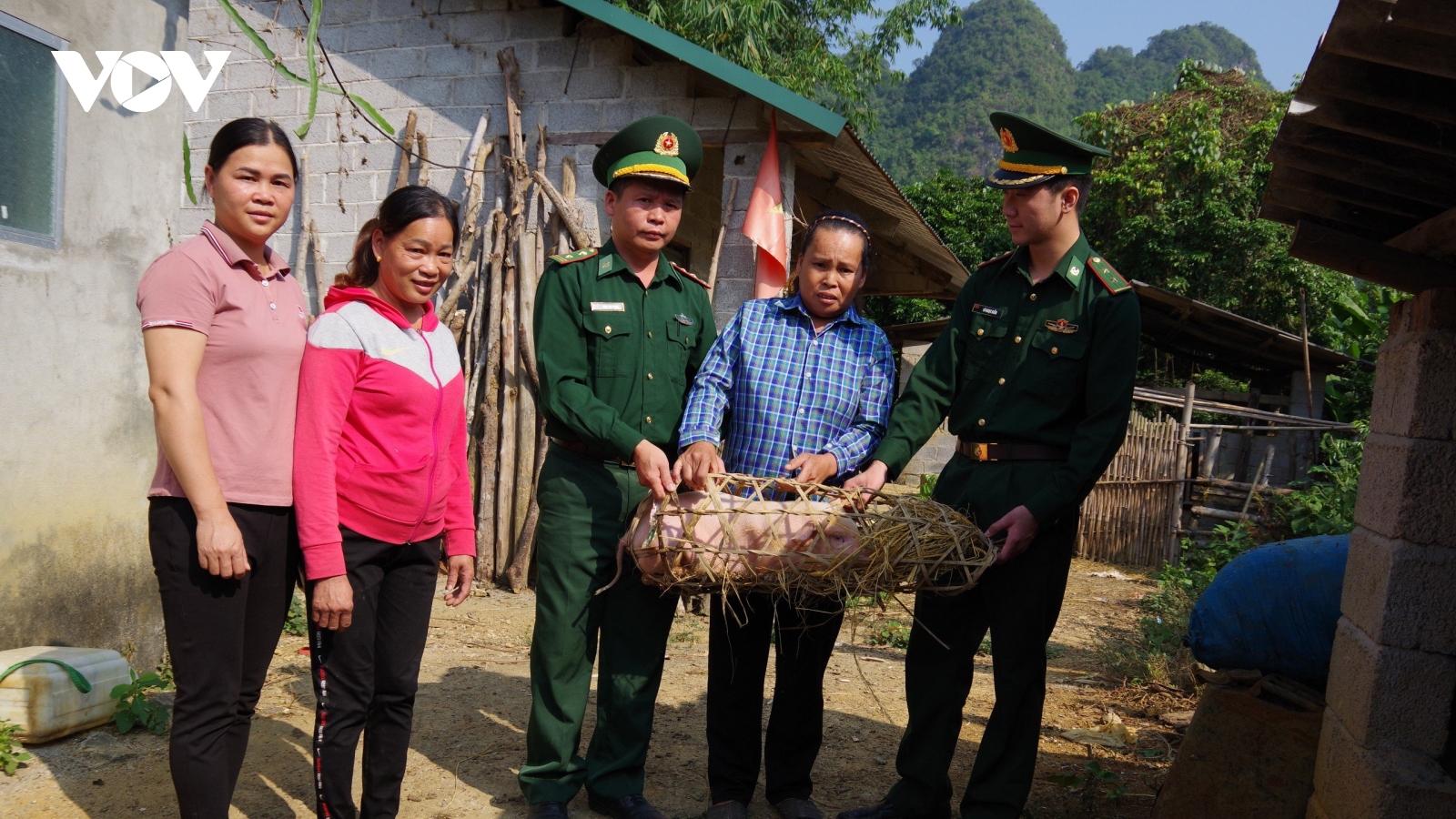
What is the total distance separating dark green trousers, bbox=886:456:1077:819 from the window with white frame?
3.65 metres

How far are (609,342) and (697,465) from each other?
23.3 inches

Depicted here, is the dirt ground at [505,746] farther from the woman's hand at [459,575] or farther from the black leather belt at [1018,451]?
the woman's hand at [459,575]

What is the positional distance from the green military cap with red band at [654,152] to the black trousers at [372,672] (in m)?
1.28

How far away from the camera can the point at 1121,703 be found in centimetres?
517

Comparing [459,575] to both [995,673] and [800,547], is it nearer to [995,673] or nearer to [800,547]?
[800,547]

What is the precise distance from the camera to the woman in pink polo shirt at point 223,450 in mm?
2322

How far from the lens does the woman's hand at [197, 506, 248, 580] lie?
233 centimetres

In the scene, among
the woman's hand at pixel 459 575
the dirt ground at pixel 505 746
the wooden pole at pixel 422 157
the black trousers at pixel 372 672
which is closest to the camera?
the black trousers at pixel 372 672

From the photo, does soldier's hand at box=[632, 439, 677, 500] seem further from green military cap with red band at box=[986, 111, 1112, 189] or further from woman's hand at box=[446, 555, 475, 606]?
green military cap with red band at box=[986, 111, 1112, 189]

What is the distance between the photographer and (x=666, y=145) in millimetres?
3178

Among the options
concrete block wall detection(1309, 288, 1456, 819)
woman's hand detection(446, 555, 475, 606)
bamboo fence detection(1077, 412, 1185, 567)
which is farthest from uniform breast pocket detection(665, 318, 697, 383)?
bamboo fence detection(1077, 412, 1185, 567)

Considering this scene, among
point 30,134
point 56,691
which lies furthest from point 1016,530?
point 30,134

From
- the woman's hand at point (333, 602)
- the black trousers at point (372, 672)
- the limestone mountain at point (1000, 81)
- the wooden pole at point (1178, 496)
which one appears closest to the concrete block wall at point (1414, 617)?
the black trousers at point (372, 672)

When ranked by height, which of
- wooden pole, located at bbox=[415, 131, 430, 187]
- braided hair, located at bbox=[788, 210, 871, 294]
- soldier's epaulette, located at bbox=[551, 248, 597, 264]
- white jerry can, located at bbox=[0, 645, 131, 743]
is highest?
wooden pole, located at bbox=[415, 131, 430, 187]
